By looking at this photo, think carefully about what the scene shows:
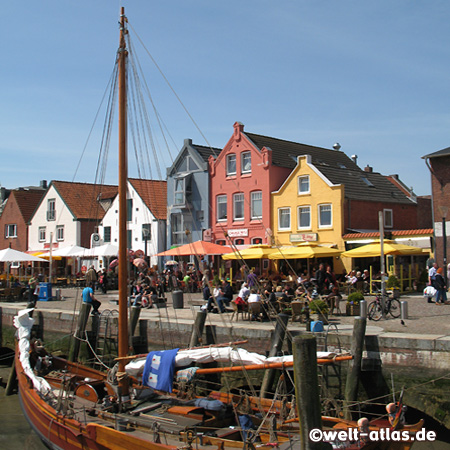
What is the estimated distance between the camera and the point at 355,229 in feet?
108

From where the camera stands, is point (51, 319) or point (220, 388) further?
point (51, 319)

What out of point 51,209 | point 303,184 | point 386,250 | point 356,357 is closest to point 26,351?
point 356,357

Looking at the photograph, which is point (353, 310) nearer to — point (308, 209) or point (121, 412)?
point (121, 412)

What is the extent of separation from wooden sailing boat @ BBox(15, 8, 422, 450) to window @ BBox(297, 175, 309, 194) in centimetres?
2154

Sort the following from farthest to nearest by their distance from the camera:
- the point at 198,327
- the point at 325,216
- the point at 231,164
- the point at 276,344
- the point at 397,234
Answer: the point at 231,164
the point at 325,216
the point at 397,234
the point at 198,327
the point at 276,344

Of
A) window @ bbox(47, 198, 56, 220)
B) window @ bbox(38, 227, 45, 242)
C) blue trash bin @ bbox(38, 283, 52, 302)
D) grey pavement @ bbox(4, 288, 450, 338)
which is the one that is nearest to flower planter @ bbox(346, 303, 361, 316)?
grey pavement @ bbox(4, 288, 450, 338)

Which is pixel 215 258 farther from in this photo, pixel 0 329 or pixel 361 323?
pixel 361 323

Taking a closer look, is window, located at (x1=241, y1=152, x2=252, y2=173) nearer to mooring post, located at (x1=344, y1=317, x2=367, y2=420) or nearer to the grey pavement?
the grey pavement

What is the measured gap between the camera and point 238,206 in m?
37.4

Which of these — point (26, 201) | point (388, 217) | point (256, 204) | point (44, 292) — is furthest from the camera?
point (26, 201)

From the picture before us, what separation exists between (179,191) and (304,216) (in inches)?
417

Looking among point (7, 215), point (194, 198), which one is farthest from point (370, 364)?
point (7, 215)

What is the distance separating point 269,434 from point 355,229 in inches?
953

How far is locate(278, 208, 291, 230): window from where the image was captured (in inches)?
1366
